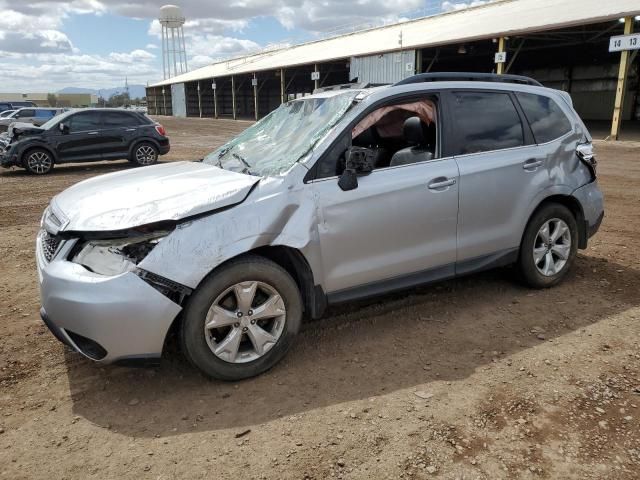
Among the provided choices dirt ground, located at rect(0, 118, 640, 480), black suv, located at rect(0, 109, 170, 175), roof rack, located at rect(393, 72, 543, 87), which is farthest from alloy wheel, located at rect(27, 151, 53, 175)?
roof rack, located at rect(393, 72, 543, 87)

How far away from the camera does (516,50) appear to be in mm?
22750

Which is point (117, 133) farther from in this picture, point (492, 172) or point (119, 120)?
point (492, 172)

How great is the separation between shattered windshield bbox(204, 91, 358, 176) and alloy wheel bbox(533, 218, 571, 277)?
2108 mm

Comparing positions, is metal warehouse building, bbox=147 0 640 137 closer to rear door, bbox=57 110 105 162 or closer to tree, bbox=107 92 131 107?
rear door, bbox=57 110 105 162

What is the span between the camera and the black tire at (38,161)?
12815 mm

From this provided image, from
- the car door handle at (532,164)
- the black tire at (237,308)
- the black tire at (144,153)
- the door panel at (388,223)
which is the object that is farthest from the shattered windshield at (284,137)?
the black tire at (144,153)

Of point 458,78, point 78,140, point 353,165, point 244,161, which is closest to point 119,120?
point 78,140

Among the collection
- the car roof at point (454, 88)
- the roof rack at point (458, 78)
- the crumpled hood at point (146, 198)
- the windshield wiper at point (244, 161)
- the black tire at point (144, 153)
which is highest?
the roof rack at point (458, 78)

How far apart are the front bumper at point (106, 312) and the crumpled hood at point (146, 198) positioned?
307mm

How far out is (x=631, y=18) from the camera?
1708 centimetres

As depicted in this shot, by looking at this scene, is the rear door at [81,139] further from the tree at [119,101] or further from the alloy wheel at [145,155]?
the tree at [119,101]

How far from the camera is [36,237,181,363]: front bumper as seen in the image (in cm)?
279

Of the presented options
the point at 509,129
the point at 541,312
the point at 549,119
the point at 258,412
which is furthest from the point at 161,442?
the point at 549,119

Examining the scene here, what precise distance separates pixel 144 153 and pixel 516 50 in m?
17.2
